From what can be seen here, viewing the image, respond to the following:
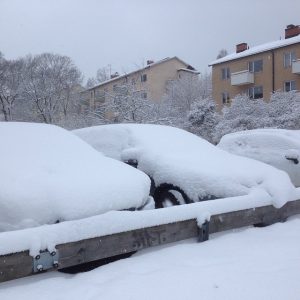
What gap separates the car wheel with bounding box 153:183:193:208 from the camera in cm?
537

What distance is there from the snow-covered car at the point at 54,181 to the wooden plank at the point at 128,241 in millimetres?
325

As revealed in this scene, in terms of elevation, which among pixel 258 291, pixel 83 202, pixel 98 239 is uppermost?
pixel 83 202

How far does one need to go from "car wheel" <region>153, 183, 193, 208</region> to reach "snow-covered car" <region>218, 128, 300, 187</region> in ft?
12.0

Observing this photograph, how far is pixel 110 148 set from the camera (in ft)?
22.1

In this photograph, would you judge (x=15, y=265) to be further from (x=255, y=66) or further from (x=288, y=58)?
(x=255, y=66)

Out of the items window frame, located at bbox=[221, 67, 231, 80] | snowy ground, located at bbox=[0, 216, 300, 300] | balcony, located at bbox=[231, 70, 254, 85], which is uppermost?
window frame, located at bbox=[221, 67, 231, 80]

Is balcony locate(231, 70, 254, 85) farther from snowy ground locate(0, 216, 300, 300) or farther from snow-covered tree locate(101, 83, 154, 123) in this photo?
snowy ground locate(0, 216, 300, 300)

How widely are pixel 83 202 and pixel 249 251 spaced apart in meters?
1.76

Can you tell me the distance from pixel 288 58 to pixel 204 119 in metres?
9.28

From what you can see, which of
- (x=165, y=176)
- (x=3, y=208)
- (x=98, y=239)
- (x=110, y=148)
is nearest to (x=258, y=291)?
(x=98, y=239)

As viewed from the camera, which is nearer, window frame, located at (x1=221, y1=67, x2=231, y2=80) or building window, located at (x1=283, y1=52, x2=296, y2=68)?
building window, located at (x1=283, y1=52, x2=296, y2=68)

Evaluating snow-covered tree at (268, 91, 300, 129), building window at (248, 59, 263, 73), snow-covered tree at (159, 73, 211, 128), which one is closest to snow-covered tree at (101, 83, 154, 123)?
snow-covered tree at (268, 91, 300, 129)

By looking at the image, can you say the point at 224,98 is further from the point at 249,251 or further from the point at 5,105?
the point at 249,251

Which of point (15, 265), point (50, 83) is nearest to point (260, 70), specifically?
point (50, 83)
